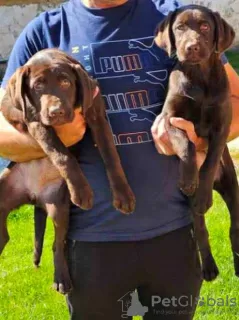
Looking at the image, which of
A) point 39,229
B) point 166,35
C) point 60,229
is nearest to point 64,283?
point 60,229

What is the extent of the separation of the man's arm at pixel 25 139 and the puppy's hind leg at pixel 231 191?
665 mm

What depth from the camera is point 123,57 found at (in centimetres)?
240

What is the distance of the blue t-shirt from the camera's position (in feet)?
7.88

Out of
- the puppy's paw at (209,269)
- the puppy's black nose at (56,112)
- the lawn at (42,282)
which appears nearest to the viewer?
the puppy's black nose at (56,112)

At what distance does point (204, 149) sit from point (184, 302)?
57cm

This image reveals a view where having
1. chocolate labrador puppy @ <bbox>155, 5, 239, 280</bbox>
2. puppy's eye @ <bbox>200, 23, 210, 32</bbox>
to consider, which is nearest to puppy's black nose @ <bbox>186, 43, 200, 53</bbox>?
chocolate labrador puppy @ <bbox>155, 5, 239, 280</bbox>

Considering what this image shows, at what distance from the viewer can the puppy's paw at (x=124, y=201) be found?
7.67 ft

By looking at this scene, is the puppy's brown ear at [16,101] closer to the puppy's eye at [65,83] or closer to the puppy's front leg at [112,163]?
the puppy's eye at [65,83]

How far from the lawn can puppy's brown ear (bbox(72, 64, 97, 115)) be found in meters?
1.90

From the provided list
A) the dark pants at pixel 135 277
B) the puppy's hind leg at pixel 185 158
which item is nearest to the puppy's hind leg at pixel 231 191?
the dark pants at pixel 135 277

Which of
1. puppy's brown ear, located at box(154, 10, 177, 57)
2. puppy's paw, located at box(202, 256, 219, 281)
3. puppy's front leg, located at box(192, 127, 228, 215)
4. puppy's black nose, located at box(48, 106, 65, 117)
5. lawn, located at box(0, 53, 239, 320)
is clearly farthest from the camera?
lawn, located at box(0, 53, 239, 320)

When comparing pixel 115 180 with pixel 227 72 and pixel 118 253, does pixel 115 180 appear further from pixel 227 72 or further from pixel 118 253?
pixel 227 72

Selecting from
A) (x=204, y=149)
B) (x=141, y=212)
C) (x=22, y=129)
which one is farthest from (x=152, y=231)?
(x=22, y=129)

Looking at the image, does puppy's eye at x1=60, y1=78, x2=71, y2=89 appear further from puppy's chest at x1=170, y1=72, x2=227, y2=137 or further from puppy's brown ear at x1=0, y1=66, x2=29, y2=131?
puppy's chest at x1=170, y1=72, x2=227, y2=137
